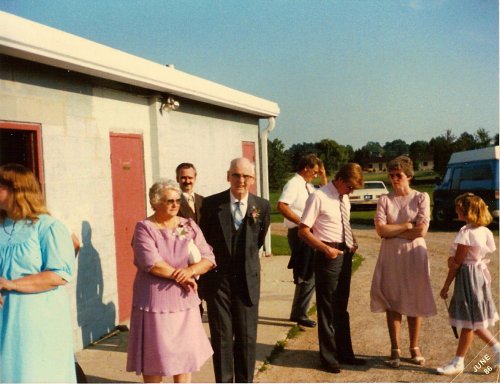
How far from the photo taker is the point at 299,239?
569 cm

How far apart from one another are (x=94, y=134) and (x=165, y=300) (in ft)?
8.50

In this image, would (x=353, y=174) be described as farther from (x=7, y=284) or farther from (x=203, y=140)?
(x=203, y=140)

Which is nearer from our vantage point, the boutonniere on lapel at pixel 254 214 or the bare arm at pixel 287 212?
the boutonniere on lapel at pixel 254 214

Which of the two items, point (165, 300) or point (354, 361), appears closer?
point (165, 300)

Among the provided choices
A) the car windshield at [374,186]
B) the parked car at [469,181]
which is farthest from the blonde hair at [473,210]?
the car windshield at [374,186]

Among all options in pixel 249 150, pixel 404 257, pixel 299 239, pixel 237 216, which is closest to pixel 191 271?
pixel 237 216

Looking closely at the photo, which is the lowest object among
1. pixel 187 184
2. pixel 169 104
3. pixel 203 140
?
pixel 187 184

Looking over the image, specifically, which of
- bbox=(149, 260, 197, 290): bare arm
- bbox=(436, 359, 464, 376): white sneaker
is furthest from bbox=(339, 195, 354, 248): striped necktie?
bbox=(149, 260, 197, 290): bare arm

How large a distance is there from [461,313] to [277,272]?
15.9ft

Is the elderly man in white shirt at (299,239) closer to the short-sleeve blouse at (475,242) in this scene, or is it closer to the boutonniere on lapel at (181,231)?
the short-sleeve blouse at (475,242)

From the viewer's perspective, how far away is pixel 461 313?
4152mm

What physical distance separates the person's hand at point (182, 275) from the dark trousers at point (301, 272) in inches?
93.0

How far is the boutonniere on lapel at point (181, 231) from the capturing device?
354 cm

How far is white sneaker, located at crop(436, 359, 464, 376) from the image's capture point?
423 centimetres
